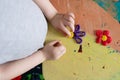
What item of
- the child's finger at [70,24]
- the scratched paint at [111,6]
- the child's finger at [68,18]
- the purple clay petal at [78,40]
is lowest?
the purple clay petal at [78,40]

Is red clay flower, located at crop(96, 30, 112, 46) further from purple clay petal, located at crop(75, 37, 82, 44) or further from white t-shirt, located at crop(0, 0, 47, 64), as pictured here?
white t-shirt, located at crop(0, 0, 47, 64)

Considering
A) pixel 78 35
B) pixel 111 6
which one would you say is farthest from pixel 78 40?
pixel 111 6

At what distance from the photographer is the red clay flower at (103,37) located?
68 cm

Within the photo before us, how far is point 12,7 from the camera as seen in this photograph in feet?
1.89

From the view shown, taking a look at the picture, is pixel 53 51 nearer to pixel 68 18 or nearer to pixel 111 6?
pixel 68 18

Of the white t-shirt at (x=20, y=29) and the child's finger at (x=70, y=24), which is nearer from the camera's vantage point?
the white t-shirt at (x=20, y=29)

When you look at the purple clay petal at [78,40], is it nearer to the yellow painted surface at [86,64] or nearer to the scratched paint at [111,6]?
the yellow painted surface at [86,64]

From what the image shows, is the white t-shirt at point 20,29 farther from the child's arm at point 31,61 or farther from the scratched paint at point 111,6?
the scratched paint at point 111,6

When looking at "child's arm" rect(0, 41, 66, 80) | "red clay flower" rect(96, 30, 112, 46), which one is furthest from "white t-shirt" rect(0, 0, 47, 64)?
"red clay flower" rect(96, 30, 112, 46)

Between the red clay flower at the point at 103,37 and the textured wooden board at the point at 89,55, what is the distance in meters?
0.01

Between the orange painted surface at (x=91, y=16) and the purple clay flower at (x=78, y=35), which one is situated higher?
the orange painted surface at (x=91, y=16)

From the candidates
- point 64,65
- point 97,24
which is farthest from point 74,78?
point 97,24

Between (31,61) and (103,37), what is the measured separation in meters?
0.21

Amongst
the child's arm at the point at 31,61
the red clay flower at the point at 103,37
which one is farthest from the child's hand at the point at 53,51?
the red clay flower at the point at 103,37
